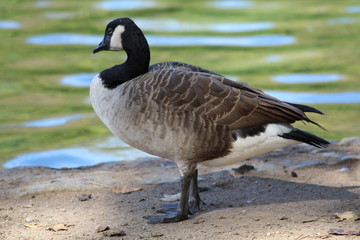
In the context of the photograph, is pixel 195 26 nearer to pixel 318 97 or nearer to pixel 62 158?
pixel 318 97

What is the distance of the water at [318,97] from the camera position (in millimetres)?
9781

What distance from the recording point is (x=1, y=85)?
10875 mm

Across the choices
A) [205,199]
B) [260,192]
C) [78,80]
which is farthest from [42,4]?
[260,192]

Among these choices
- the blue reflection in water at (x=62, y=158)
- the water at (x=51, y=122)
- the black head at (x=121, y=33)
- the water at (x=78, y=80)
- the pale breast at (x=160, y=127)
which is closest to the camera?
the pale breast at (x=160, y=127)

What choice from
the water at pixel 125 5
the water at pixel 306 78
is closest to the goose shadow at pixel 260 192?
the water at pixel 306 78

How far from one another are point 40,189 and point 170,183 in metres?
1.25

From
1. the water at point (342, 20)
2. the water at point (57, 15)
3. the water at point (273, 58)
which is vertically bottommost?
the water at point (273, 58)

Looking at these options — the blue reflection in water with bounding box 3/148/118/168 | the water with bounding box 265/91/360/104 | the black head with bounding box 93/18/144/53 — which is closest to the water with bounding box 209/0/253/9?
the water with bounding box 265/91/360/104

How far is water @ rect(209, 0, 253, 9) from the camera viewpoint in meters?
16.6

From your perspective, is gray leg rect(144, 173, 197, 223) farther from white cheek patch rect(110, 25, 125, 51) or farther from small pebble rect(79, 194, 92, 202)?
white cheek patch rect(110, 25, 125, 51)

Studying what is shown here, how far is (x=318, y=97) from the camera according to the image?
A: 393 inches

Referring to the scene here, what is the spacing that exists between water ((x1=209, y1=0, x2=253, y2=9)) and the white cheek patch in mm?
10894

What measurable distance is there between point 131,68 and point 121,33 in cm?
36

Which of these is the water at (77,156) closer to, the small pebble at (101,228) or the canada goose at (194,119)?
the canada goose at (194,119)
